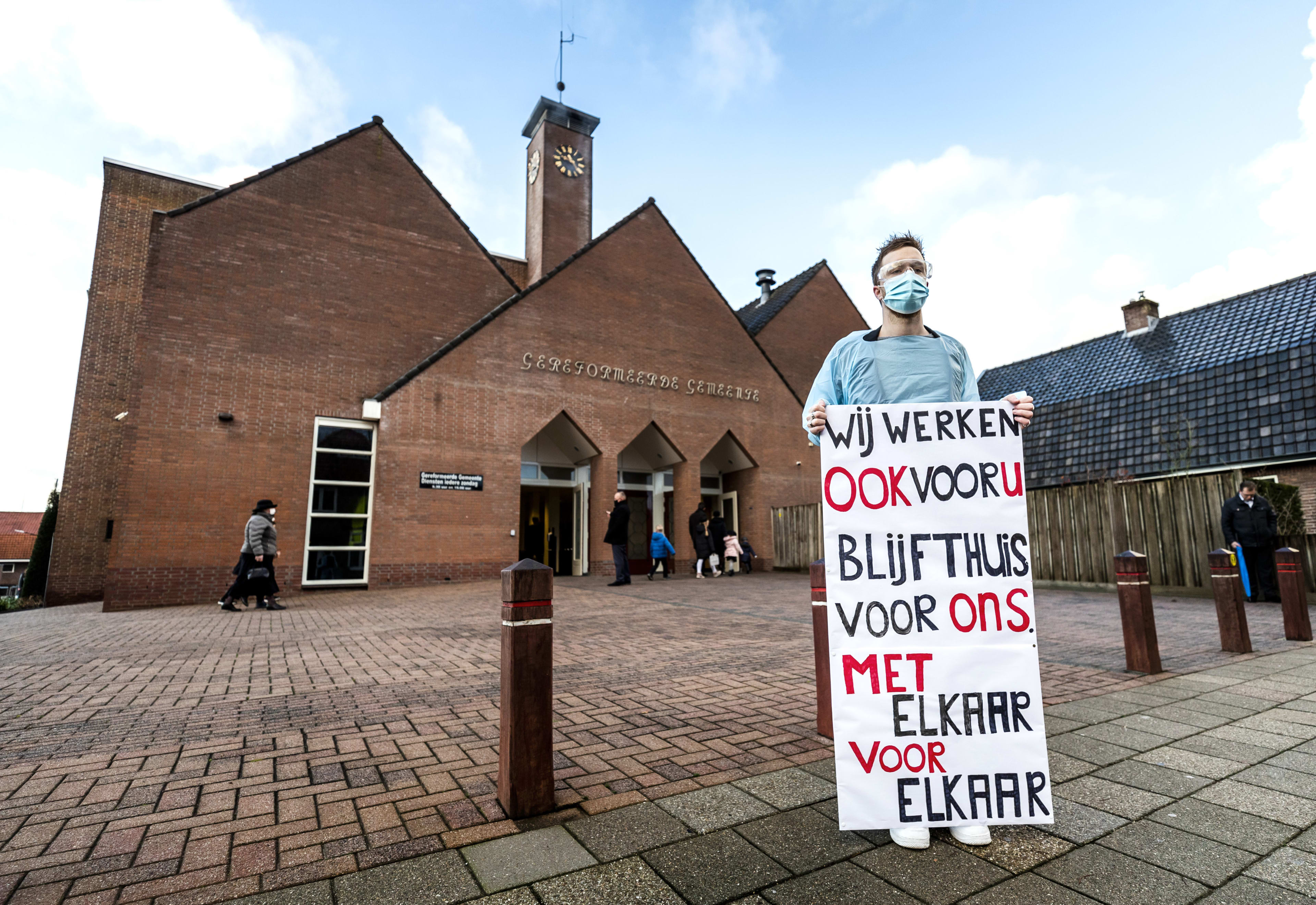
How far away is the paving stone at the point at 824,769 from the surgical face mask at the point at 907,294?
209 centimetres

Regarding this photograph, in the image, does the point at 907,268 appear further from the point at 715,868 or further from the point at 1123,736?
the point at 1123,736

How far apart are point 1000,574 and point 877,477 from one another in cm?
61

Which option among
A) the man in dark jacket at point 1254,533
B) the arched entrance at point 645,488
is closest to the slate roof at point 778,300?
the arched entrance at point 645,488

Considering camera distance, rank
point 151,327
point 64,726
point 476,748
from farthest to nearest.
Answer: point 151,327 < point 64,726 < point 476,748

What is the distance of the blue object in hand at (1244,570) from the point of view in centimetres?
1025

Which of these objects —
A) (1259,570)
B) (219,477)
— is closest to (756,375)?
(1259,570)

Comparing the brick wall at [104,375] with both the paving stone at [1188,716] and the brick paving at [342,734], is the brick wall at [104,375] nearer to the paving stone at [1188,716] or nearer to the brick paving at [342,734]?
the brick paving at [342,734]

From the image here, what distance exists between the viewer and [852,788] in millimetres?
2453

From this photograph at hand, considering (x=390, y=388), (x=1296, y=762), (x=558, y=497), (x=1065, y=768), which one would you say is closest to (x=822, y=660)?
(x=1065, y=768)

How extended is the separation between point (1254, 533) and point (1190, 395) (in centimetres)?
1183

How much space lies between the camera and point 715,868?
220 cm

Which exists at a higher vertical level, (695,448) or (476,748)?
(695,448)

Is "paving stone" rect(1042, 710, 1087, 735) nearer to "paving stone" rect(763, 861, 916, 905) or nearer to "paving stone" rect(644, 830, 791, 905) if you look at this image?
"paving stone" rect(763, 861, 916, 905)

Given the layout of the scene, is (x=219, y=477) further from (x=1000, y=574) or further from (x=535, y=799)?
(x=1000, y=574)
